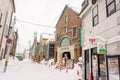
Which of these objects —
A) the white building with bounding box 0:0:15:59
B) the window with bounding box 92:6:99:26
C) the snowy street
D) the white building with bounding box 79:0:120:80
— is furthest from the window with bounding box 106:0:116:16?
the white building with bounding box 0:0:15:59

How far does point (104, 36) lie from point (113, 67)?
2.39 metres

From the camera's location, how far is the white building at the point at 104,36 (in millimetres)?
8062

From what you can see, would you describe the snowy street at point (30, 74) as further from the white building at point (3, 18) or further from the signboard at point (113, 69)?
the signboard at point (113, 69)

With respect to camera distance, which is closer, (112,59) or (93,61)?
(112,59)

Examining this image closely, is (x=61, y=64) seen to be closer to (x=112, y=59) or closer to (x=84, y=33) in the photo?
(x=84, y=33)

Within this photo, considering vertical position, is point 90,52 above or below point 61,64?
above

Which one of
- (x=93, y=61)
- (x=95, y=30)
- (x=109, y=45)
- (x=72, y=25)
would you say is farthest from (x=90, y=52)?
(x=72, y=25)

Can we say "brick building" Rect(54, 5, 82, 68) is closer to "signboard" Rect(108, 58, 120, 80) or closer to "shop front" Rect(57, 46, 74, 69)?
"shop front" Rect(57, 46, 74, 69)

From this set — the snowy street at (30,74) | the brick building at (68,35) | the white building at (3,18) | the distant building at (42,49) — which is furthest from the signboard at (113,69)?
the distant building at (42,49)

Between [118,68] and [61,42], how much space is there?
22916 millimetres

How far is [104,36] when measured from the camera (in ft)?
31.1

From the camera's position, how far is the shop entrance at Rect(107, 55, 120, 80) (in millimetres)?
7617

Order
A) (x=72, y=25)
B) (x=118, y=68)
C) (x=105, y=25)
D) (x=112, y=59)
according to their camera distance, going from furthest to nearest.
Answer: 1. (x=72, y=25)
2. (x=105, y=25)
3. (x=112, y=59)
4. (x=118, y=68)

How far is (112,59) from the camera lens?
8.26 m
